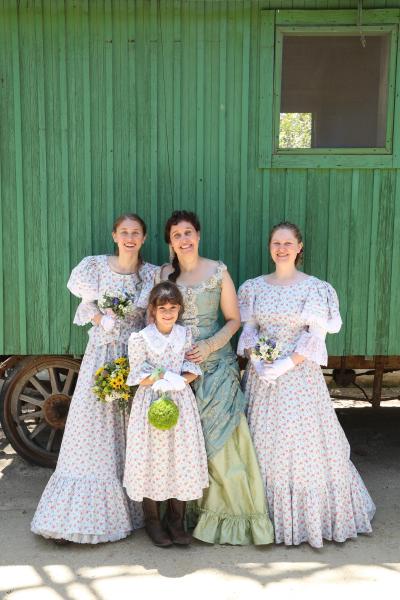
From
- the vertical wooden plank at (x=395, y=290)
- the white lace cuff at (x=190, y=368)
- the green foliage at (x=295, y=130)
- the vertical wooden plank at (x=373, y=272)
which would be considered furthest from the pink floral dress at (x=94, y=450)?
the vertical wooden plank at (x=395, y=290)

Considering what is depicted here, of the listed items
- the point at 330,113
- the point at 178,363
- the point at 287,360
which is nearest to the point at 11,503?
the point at 178,363

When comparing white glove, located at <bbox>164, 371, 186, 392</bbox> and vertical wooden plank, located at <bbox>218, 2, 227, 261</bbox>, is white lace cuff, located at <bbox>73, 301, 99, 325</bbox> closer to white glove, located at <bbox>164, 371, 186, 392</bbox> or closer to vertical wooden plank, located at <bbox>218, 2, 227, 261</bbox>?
white glove, located at <bbox>164, 371, 186, 392</bbox>

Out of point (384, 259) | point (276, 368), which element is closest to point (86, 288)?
point (276, 368)

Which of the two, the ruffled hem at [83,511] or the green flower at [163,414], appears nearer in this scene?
the green flower at [163,414]

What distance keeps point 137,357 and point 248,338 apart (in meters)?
0.70

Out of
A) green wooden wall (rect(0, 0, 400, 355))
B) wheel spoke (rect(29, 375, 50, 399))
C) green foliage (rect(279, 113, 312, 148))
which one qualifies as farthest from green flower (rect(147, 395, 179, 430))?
green foliage (rect(279, 113, 312, 148))

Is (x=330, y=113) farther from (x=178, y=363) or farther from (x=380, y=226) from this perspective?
(x=178, y=363)

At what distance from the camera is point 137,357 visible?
3.42 m

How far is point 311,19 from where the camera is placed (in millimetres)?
3984

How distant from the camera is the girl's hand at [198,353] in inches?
137

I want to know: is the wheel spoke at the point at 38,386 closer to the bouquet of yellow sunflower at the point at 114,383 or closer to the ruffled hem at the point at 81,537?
the bouquet of yellow sunflower at the point at 114,383

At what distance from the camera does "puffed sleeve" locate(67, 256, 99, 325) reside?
147 inches

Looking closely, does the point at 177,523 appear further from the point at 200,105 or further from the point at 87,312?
the point at 200,105

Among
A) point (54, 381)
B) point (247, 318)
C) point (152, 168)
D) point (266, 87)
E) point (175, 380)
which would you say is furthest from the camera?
point (54, 381)
